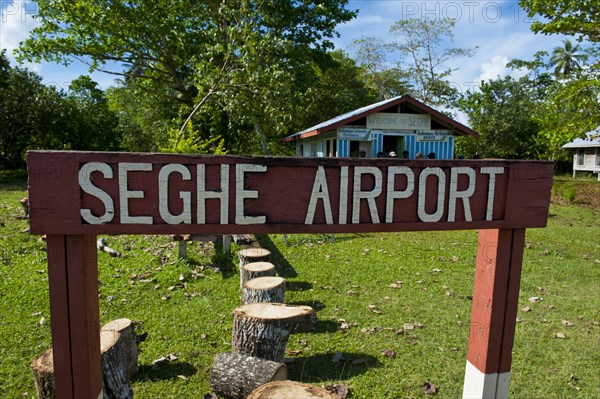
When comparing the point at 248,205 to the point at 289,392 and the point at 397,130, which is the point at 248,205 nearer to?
the point at 289,392

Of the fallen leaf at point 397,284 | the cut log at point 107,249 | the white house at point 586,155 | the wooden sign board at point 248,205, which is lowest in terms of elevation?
the fallen leaf at point 397,284

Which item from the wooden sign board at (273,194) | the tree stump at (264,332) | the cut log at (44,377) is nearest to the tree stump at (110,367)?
the cut log at (44,377)

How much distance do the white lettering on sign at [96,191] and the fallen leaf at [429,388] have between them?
10.2 feet

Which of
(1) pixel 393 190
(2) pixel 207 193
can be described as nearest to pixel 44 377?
(2) pixel 207 193

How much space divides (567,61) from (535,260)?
57.1m

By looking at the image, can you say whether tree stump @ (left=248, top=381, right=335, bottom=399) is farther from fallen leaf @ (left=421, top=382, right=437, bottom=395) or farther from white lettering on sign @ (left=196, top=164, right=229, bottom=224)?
fallen leaf @ (left=421, top=382, right=437, bottom=395)

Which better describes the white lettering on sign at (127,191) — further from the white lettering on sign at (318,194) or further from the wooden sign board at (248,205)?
the white lettering on sign at (318,194)

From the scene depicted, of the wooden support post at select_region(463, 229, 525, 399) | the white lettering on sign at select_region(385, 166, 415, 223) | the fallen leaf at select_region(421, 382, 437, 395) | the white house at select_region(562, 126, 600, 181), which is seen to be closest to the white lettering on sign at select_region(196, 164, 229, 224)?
the white lettering on sign at select_region(385, 166, 415, 223)

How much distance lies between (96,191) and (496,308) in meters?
2.08

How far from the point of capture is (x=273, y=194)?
185cm

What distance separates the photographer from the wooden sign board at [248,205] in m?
1.69

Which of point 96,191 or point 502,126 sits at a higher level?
point 502,126

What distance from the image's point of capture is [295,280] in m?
6.59

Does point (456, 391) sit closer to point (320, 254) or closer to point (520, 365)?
point (520, 365)
